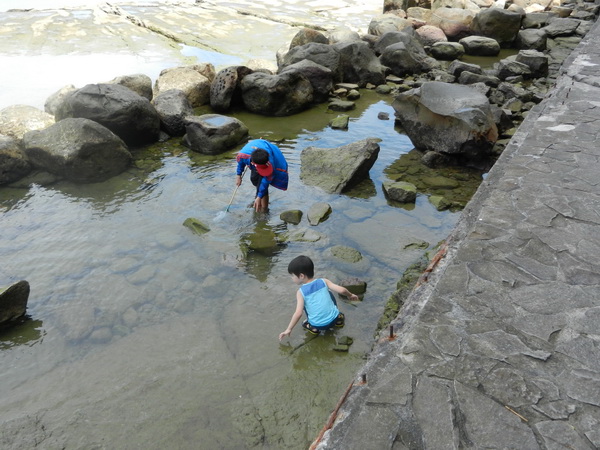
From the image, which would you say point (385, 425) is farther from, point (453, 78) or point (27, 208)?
point (453, 78)

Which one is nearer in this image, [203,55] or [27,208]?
[27,208]

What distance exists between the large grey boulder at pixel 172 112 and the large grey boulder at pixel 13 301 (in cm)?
616

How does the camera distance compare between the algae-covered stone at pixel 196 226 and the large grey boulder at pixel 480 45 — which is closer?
the algae-covered stone at pixel 196 226

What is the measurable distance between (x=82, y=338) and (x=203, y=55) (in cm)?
1393

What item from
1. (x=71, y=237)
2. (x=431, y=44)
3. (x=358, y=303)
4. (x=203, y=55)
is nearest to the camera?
(x=358, y=303)

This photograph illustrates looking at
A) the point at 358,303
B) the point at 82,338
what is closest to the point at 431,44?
the point at 358,303

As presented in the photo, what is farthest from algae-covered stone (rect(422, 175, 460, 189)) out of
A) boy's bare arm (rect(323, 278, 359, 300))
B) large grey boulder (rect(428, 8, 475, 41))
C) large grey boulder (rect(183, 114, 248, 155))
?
large grey boulder (rect(428, 8, 475, 41))

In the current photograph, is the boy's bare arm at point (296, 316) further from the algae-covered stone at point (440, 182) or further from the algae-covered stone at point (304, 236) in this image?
the algae-covered stone at point (440, 182)

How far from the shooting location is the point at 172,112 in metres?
11.0

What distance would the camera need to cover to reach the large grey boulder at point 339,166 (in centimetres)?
870

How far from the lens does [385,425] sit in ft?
9.64

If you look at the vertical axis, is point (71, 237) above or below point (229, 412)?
below

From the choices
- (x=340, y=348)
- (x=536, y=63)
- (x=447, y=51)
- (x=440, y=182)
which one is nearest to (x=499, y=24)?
(x=447, y=51)

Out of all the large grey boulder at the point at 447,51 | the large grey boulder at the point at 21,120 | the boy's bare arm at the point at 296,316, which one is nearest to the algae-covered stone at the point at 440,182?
the boy's bare arm at the point at 296,316
